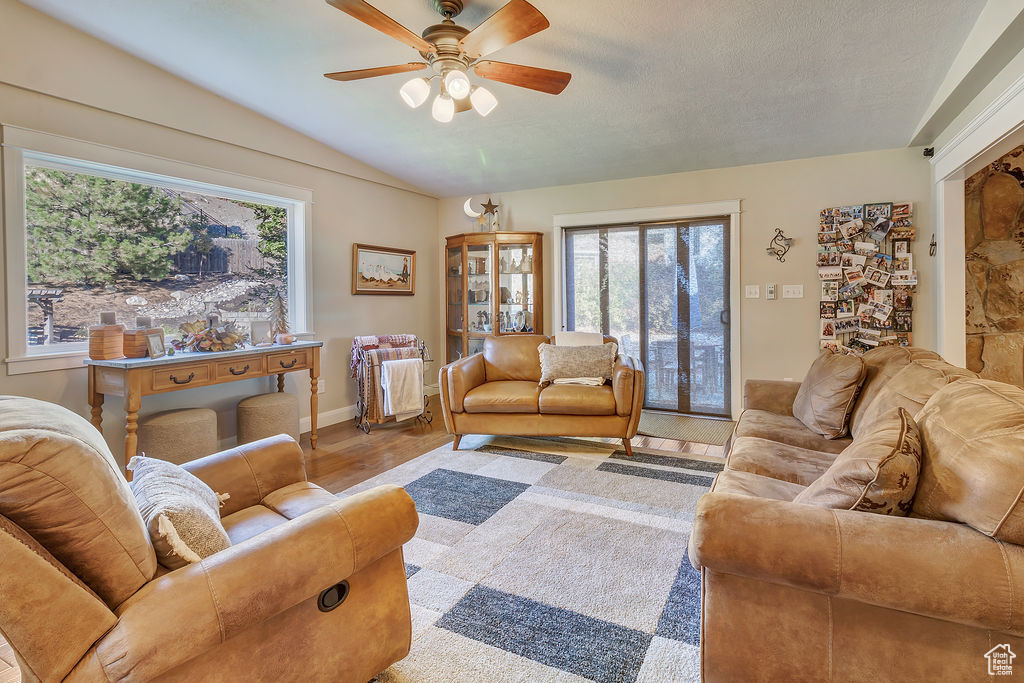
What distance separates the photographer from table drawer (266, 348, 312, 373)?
350 centimetres

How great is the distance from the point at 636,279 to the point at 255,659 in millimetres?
4397

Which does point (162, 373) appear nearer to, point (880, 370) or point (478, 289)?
point (478, 289)

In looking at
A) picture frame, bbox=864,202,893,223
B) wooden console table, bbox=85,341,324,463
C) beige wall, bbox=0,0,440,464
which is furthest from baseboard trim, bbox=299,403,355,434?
picture frame, bbox=864,202,893,223

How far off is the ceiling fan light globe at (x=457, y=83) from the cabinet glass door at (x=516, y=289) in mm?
2947

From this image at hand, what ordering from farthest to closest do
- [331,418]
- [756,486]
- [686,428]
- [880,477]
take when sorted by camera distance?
[331,418], [686,428], [756,486], [880,477]

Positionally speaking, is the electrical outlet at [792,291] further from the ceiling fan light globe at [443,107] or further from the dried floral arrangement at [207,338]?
the dried floral arrangement at [207,338]

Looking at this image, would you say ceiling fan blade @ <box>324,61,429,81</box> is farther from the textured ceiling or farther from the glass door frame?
the glass door frame

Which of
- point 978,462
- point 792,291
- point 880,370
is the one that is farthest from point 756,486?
point 792,291

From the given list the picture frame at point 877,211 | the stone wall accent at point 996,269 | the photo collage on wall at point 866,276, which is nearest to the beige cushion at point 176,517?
the photo collage on wall at point 866,276

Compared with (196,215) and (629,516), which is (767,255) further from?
(196,215)

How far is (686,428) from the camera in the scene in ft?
13.9

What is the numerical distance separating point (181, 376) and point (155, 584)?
2342 mm

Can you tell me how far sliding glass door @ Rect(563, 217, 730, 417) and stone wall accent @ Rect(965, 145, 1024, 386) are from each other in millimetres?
1757

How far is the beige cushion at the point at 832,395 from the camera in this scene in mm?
2418
